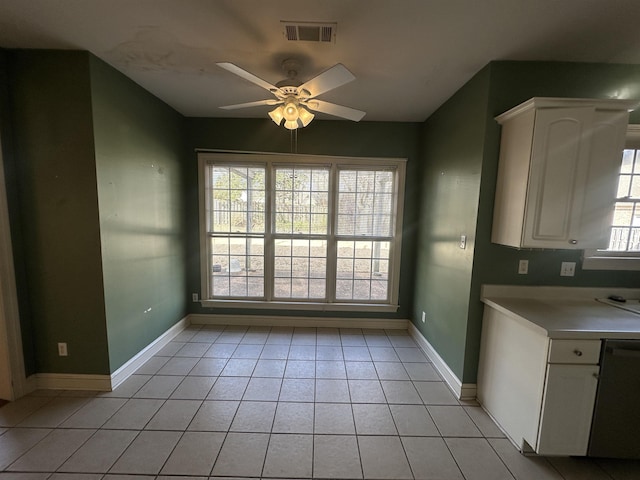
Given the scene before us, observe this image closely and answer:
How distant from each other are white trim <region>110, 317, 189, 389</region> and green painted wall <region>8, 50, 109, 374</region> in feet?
0.49

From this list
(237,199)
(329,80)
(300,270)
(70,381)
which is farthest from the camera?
(300,270)

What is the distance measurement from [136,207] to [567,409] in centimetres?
361

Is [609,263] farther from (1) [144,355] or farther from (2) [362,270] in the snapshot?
(1) [144,355]

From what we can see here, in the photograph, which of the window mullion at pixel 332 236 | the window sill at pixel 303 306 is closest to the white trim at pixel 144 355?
the window sill at pixel 303 306

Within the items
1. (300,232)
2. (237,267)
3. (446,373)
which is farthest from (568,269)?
(237,267)

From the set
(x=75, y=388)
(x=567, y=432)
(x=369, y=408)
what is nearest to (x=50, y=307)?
(x=75, y=388)

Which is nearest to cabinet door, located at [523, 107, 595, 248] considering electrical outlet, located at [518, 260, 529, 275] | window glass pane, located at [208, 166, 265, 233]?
electrical outlet, located at [518, 260, 529, 275]

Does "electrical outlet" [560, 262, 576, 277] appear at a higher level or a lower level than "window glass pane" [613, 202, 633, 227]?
lower

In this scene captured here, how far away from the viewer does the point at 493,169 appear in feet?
6.79

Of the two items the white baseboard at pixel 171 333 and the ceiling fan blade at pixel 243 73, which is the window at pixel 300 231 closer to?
the white baseboard at pixel 171 333

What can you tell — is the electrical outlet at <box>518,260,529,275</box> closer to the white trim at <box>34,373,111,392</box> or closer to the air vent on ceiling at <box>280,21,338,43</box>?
the air vent on ceiling at <box>280,21,338,43</box>

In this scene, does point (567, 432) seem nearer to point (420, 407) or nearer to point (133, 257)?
point (420, 407)

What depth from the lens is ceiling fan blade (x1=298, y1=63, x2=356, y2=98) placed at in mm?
1522

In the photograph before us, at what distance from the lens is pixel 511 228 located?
6.24 feet
